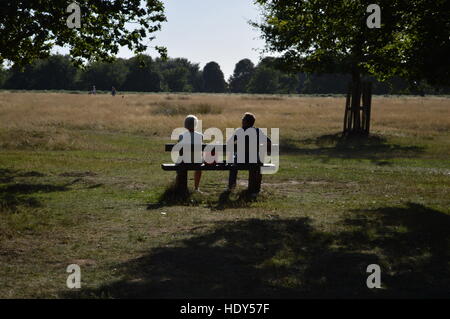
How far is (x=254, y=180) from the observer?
11.7m

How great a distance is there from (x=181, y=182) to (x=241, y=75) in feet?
581

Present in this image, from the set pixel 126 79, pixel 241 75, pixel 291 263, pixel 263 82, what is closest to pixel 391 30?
pixel 291 263

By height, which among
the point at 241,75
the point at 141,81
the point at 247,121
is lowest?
the point at 247,121

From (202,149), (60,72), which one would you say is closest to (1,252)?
(202,149)

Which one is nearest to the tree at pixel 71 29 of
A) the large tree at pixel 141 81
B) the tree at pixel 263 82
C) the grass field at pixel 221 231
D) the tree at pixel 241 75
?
the grass field at pixel 221 231

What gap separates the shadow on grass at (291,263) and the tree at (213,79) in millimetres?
170445

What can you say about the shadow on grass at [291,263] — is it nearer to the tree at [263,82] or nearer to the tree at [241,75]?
the tree at [263,82]

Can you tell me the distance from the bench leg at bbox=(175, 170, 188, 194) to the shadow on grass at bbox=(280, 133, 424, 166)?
384 inches

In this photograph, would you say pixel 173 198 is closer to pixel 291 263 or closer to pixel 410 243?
pixel 291 263

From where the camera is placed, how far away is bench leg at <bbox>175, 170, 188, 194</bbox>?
36.8 ft

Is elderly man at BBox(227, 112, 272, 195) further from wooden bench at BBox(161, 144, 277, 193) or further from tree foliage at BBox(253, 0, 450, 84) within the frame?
tree foliage at BBox(253, 0, 450, 84)

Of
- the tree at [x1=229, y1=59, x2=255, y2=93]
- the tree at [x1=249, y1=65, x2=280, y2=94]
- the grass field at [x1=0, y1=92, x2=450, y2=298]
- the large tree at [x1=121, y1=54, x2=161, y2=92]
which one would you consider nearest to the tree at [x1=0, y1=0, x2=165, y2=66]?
the grass field at [x1=0, y1=92, x2=450, y2=298]
